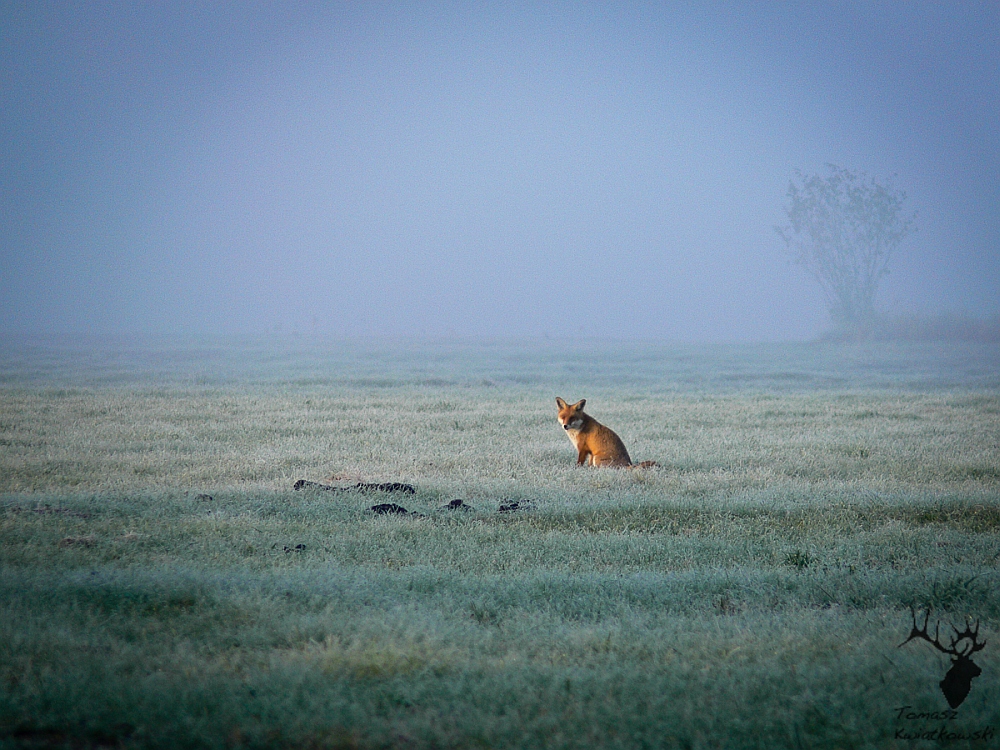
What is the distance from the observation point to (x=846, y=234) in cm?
8812

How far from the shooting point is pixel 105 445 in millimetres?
18141

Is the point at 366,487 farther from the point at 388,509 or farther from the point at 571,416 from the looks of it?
the point at 571,416

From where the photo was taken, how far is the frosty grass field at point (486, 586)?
5.25 meters

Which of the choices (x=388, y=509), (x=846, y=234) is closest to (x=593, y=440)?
(x=388, y=509)

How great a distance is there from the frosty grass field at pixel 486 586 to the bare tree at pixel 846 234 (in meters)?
71.1

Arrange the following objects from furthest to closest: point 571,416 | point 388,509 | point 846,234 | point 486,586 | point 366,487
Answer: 1. point 846,234
2. point 571,416
3. point 366,487
4. point 388,509
5. point 486,586

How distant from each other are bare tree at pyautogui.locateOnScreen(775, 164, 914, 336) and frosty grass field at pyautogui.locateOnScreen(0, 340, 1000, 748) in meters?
71.1

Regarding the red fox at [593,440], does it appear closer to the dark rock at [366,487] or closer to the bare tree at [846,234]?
the dark rock at [366,487]

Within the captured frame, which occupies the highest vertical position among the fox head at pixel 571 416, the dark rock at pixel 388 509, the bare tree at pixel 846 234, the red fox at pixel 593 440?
the bare tree at pixel 846 234

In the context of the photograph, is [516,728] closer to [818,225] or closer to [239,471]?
[239,471]

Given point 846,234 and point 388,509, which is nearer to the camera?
point 388,509

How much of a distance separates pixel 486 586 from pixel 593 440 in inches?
303

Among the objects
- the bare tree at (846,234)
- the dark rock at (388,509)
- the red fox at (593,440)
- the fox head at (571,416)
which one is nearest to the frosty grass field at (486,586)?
the dark rock at (388,509)

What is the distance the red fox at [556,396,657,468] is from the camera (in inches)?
609
